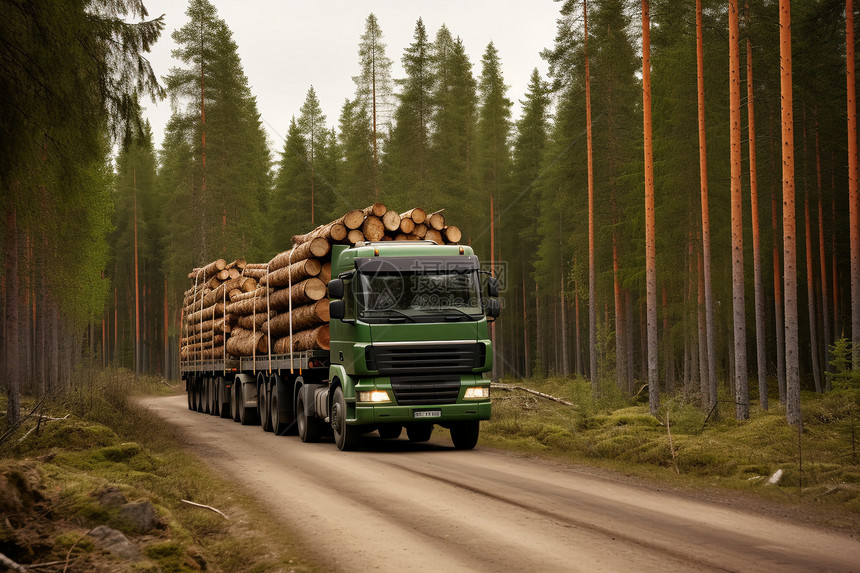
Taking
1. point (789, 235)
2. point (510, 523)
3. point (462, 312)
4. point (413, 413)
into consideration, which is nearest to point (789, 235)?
point (789, 235)

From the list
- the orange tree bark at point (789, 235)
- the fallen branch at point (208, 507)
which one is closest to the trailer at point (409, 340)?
the fallen branch at point (208, 507)

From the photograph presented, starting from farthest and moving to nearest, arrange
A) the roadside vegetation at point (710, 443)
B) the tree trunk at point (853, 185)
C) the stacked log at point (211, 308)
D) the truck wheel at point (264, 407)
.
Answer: the stacked log at point (211, 308), the tree trunk at point (853, 185), the truck wheel at point (264, 407), the roadside vegetation at point (710, 443)

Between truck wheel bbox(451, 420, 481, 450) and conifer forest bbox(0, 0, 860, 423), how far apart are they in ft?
10.7

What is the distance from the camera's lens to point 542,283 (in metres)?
49.1

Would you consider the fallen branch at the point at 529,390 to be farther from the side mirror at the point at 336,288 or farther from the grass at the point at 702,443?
the side mirror at the point at 336,288

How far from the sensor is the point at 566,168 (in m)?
31.6

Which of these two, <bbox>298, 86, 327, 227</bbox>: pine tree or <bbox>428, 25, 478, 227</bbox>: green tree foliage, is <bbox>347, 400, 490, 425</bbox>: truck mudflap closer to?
<bbox>428, 25, 478, 227</bbox>: green tree foliage

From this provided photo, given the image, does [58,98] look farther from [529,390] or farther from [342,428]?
[529,390]

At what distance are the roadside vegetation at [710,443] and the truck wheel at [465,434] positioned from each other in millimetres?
983

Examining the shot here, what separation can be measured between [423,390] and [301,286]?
455 centimetres

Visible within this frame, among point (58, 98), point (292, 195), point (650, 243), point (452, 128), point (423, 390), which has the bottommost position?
point (423, 390)

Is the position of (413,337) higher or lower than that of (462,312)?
lower

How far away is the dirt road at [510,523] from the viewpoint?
614cm

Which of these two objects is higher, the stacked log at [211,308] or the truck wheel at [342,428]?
the stacked log at [211,308]
